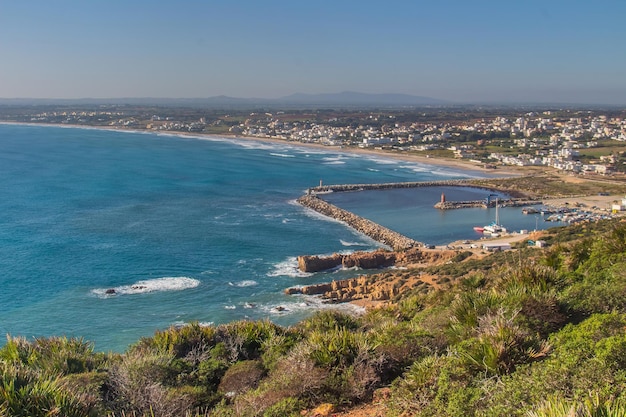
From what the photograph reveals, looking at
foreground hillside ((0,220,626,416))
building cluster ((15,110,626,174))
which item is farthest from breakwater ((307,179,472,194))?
foreground hillside ((0,220,626,416))

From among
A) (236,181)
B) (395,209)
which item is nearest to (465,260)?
(395,209)

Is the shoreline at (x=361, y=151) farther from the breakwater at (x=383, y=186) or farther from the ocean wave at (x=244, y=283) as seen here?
the ocean wave at (x=244, y=283)

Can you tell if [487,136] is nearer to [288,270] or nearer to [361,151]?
[361,151]

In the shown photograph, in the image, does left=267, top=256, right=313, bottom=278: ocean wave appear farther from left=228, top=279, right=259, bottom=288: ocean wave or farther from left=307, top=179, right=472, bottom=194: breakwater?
left=307, top=179, right=472, bottom=194: breakwater

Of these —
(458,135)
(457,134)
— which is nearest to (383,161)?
(458,135)

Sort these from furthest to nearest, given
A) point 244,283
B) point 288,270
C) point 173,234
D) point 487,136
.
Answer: point 487,136 < point 173,234 < point 288,270 < point 244,283

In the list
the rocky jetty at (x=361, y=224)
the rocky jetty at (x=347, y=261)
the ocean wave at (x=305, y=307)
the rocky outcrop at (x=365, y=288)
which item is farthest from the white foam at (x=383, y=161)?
the ocean wave at (x=305, y=307)
